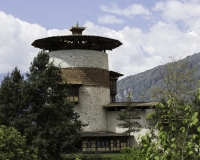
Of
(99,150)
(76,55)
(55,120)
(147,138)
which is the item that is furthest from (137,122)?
(147,138)

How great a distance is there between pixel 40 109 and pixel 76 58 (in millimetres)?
18009

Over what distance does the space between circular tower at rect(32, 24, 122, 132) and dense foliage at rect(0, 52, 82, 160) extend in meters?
13.5

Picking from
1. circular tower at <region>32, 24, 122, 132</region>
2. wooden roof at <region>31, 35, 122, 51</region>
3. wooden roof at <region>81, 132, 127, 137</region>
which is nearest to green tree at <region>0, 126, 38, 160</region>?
wooden roof at <region>81, 132, 127, 137</region>

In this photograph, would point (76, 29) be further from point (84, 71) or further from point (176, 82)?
point (176, 82)

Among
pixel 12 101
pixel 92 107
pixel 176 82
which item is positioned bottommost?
pixel 12 101

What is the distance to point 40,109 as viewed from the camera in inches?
1454

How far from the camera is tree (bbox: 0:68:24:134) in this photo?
3703 cm

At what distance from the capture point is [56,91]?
38.5m

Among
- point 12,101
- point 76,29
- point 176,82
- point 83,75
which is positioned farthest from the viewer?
point 176,82

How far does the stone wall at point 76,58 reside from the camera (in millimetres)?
54000

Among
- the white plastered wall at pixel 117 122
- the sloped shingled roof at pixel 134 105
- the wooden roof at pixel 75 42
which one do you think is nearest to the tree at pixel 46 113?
the wooden roof at pixel 75 42

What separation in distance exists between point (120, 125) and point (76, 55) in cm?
1045

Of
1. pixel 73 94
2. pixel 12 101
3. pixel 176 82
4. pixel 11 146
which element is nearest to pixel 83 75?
pixel 73 94

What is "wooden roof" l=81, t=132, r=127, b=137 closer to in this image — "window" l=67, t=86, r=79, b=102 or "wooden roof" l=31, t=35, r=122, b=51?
"window" l=67, t=86, r=79, b=102
